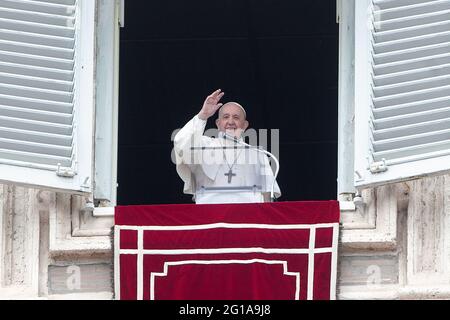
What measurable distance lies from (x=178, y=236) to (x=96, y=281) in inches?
17.7

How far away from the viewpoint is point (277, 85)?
16.5 metres

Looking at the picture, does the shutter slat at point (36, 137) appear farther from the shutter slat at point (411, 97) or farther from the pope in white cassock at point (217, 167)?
→ the shutter slat at point (411, 97)

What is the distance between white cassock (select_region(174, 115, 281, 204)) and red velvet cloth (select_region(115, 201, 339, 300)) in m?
0.61

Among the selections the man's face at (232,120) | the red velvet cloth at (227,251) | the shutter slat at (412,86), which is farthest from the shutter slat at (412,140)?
the man's face at (232,120)

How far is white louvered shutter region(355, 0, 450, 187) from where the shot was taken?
12492 millimetres

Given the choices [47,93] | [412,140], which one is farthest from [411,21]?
[47,93]

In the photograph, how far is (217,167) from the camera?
43.7 ft

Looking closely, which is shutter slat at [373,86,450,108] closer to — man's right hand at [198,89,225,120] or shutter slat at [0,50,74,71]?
man's right hand at [198,89,225,120]

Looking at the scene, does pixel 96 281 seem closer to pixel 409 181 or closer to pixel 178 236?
pixel 178 236

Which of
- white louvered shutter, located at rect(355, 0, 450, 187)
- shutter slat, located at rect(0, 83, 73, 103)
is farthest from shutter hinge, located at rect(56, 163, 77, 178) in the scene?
white louvered shutter, located at rect(355, 0, 450, 187)

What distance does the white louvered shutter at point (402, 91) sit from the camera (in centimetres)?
1249

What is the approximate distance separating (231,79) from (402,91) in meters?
3.86

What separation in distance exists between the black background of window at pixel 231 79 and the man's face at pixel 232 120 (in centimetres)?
193

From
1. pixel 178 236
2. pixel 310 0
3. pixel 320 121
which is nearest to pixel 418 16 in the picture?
pixel 178 236
